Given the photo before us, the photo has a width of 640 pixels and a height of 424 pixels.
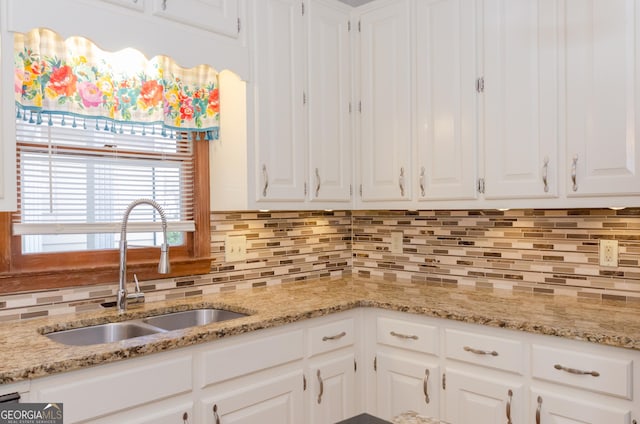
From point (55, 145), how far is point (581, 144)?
2.18m

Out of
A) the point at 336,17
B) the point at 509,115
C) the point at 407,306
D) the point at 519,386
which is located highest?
the point at 336,17

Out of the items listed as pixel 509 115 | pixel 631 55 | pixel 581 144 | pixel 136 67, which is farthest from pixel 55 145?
pixel 631 55

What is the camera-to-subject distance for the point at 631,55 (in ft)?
6.43

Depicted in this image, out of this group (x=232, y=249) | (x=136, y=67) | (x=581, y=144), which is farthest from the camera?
(x=232, y=249)

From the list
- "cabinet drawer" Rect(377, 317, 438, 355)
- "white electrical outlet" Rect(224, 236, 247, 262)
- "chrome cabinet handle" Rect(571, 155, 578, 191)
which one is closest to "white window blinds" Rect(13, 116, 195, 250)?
"white electrical outlet" Rect(224, 236, 247, 262)

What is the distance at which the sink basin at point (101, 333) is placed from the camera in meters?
1.91

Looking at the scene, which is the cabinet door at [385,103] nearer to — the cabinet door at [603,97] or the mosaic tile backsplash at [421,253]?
the mosaic tile backsplash at [421,253]

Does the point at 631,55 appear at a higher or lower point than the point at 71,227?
higher

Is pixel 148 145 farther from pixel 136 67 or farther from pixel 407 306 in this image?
pixel 407 306

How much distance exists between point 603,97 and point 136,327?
2112 millimetres

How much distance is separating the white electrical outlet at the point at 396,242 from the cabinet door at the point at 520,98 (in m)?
0.77

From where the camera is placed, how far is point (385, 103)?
2.73 m

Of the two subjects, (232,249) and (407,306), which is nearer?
(407,306)

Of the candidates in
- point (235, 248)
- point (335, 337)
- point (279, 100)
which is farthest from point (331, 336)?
point (279, 100)
